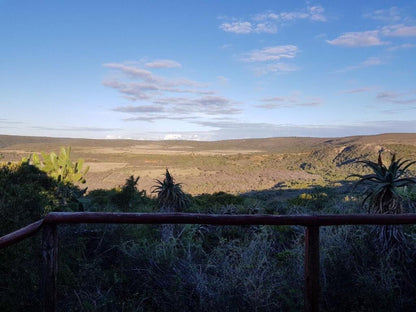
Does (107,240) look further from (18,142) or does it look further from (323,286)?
(18,142)

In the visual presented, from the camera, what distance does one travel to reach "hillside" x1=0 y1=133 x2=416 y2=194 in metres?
38.1

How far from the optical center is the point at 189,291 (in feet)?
9.37

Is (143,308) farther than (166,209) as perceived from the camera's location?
No

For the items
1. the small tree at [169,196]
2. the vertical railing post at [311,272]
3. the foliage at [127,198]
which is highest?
the vertical railing post at [311,272]

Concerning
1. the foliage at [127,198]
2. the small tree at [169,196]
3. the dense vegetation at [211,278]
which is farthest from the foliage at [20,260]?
the foliage at [127,198]

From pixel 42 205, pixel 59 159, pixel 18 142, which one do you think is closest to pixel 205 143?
pixel 18 142

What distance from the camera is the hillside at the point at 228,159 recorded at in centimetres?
3814

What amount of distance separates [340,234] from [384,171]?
4.18ft

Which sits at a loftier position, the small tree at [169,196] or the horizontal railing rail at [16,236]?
the horizontal railing rail at [16,236]

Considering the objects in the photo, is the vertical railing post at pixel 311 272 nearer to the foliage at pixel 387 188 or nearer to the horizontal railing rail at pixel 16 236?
the horizontal railing rail at pixel 16 236

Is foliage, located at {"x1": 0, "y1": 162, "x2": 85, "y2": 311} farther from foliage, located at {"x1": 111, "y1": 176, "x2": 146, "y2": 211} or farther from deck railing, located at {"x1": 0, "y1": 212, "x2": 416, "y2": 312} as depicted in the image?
foliage, located at {"x1": 111, "y1": 176, "x2": 146, "y2": 211}

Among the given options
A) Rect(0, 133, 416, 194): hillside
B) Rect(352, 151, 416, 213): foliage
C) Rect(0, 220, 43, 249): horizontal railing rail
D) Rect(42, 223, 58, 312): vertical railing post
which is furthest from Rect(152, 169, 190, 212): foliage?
Rect(0, 133, 416, 194): hillside

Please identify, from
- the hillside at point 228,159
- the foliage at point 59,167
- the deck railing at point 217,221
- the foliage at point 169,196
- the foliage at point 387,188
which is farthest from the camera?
the hillside at point 228,159

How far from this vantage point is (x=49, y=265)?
2141 millimetres
